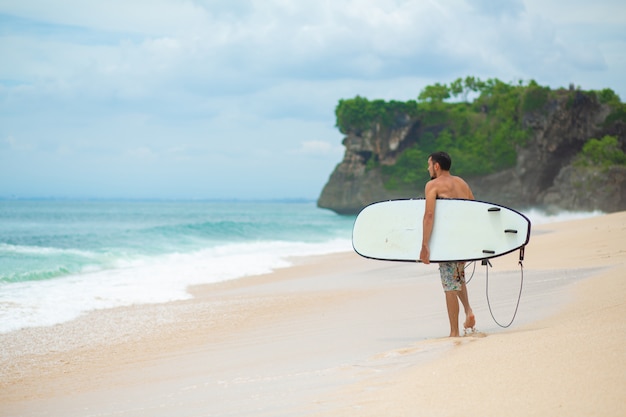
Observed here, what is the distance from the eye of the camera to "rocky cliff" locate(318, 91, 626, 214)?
45.6 m

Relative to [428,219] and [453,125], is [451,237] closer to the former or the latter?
[428,219]

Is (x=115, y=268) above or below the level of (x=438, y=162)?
below

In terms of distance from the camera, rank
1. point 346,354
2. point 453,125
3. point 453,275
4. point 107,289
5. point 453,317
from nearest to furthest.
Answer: point 346,354, point 453,317, point 453,275, point 107,289, point 453,125

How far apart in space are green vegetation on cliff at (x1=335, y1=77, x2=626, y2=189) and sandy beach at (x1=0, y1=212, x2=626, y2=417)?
4982cm

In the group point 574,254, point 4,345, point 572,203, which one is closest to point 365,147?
point 572,203

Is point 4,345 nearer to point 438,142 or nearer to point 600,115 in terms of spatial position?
point 600,115

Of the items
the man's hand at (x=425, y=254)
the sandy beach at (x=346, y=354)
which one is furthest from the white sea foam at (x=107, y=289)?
the man's hand at (x=425, y=254)

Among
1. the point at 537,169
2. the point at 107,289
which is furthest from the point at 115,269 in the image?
the point at 537,169

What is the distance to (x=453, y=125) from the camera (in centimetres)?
6109

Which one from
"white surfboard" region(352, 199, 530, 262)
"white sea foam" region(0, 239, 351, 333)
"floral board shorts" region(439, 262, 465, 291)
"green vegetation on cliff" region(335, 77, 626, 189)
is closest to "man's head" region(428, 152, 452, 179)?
"white surfboard" region(352, 199, 530, 262)

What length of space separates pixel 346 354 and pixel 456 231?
1342 millimetres

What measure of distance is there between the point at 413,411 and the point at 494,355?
846 mm

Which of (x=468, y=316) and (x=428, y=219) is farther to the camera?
(x=428, y=219)

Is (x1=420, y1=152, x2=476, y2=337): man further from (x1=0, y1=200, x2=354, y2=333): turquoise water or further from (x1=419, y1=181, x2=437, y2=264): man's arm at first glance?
(x1=0, y1=200, x2=354, y2=333): turquoise water
